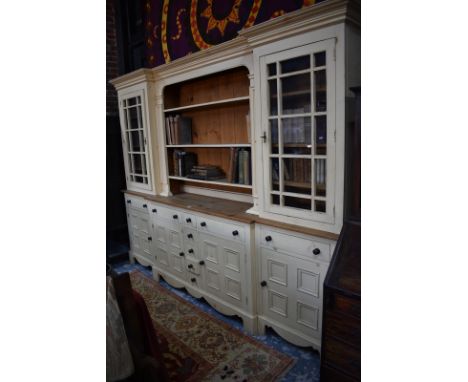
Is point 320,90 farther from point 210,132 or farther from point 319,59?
point 210,132

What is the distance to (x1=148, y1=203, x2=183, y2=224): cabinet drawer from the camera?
9.10ft

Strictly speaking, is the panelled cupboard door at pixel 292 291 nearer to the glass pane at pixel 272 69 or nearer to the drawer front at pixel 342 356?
the drawer front at pixel 342 356

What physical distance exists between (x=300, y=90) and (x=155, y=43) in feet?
6.65

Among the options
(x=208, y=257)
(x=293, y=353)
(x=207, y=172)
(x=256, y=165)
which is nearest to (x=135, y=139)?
(x=207, y=172)

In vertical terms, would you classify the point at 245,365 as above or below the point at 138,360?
below

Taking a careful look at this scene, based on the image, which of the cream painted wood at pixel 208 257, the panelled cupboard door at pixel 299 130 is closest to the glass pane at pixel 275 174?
the panelled cupboard door at pixel 299 130

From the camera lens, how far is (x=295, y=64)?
72.9 inches

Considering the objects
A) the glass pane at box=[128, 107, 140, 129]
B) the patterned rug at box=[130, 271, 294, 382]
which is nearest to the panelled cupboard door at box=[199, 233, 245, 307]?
the patterned rug at box=[130, 271, 294, 382]

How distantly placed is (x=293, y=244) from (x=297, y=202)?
0.86 ft

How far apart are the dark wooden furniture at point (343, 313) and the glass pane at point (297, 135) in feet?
1.06

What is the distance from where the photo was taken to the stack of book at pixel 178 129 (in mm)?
3012
